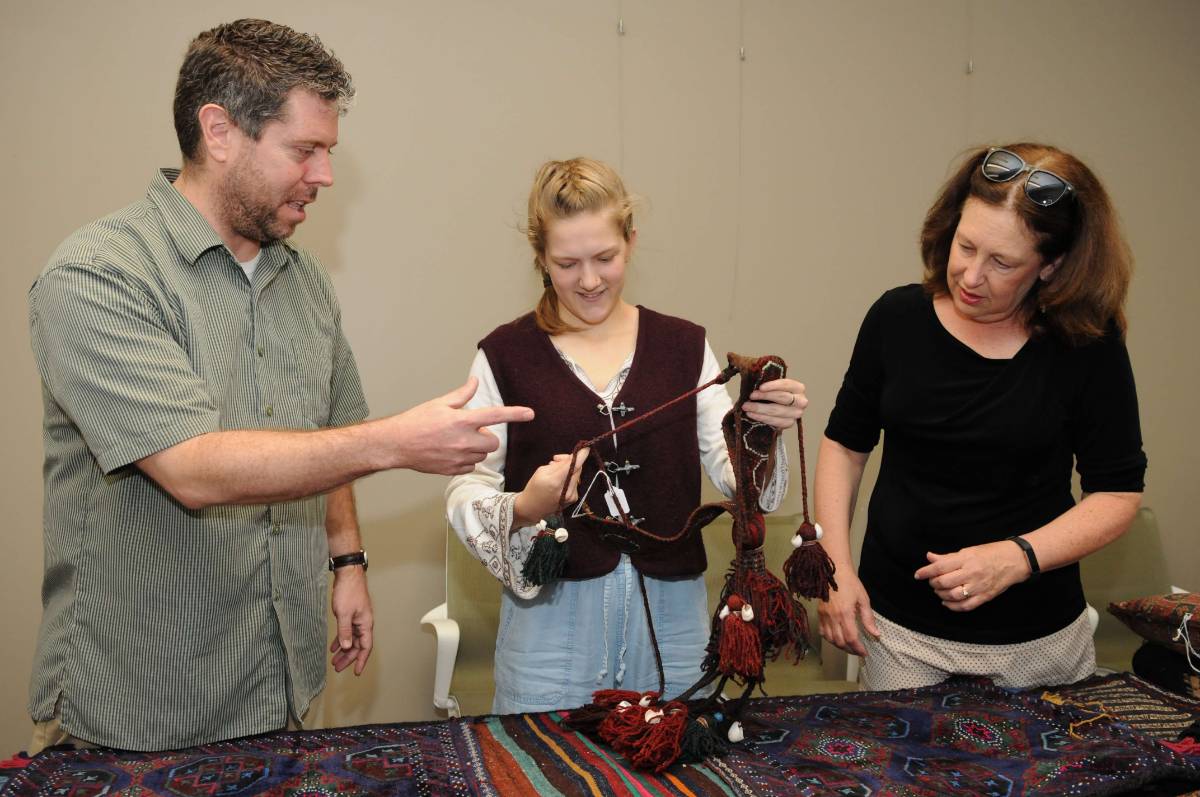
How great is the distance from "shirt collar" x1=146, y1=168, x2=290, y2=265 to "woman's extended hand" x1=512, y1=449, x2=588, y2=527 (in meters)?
0.62

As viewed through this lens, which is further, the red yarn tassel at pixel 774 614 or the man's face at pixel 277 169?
the man's face at pixel 277 169

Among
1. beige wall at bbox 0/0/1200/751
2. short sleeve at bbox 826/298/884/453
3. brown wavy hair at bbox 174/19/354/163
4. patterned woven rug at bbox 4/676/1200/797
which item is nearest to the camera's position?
patterned woven rug at bbox 4/676/1200/797

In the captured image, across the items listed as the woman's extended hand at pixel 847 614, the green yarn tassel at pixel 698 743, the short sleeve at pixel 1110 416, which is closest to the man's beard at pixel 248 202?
the green yarn tassel at pixel 698 743

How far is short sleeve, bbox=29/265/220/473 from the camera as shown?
1.45 metres

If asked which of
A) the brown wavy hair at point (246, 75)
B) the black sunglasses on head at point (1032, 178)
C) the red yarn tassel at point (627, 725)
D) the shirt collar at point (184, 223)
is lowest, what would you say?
the red yarn tassel at point (627, 725)

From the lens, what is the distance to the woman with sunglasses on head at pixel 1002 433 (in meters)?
1.77

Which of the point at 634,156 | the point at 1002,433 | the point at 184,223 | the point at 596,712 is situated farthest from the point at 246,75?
the point at 634,156

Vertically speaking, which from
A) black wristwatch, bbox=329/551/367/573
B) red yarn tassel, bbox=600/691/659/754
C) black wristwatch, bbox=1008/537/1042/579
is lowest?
red yarn tassel, bbox=600/691/659/754

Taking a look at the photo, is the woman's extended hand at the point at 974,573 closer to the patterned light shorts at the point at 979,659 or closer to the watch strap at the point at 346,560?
the patterned light shorts at the point at 979,659

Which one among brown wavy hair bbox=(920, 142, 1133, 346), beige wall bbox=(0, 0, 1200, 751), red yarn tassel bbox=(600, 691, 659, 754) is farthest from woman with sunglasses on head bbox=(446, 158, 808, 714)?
beige wall bbox=(0, 0, 1200, 751)

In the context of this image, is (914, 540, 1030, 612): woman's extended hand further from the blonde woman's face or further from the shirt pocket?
the shirt pocket

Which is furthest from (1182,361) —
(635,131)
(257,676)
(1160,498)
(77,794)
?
(77,794)

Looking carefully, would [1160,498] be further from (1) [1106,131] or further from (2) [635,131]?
(2) [635,131]

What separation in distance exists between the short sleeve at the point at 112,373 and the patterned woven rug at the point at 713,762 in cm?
43
